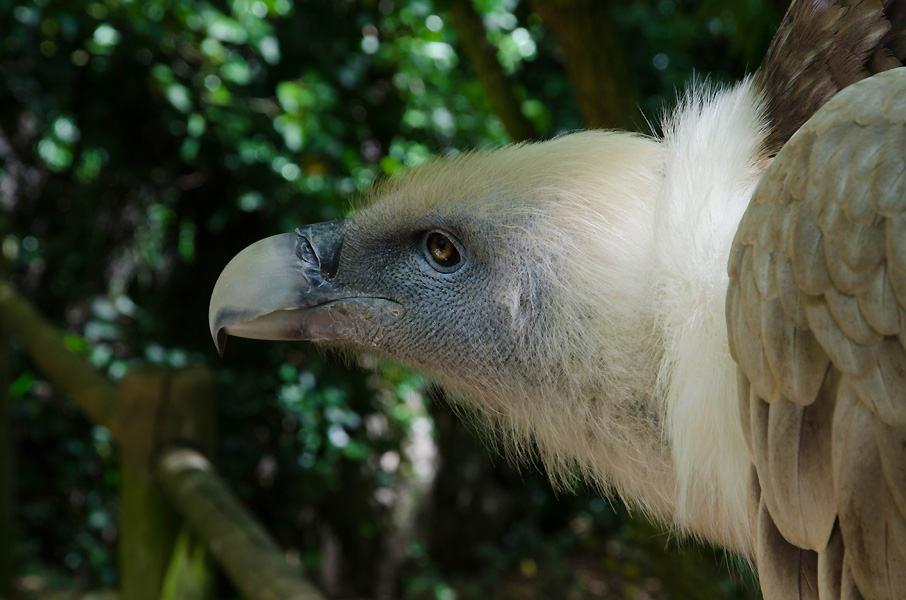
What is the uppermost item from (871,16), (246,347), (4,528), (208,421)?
(871,16)

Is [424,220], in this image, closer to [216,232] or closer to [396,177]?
[396,177]

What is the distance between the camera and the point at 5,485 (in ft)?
12.1

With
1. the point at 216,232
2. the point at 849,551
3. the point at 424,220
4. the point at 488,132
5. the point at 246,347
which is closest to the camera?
the point at 849,551

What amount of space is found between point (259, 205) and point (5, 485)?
1638 mm

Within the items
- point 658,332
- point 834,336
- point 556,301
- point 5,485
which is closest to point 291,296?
point 556,301

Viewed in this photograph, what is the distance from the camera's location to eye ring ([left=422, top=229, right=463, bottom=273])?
1531 mm

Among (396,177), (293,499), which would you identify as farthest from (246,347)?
(396,177)

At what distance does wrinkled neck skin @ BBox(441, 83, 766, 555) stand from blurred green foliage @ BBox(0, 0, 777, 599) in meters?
1.73

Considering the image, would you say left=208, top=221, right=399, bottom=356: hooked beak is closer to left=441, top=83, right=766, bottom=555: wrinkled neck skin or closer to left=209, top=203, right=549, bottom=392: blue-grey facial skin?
left=209, top=203, right=549, bottom=392: blue-grey facial skin

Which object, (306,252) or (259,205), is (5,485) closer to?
(259,205)

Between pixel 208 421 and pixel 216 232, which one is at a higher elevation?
pixel 208 421

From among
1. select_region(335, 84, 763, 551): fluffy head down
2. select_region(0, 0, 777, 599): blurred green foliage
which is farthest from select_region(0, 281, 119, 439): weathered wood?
select_region(335, 84, 763, 551): fluffy head down

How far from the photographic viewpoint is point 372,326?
1.59 meters

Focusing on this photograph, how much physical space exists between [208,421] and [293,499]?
234 cm
